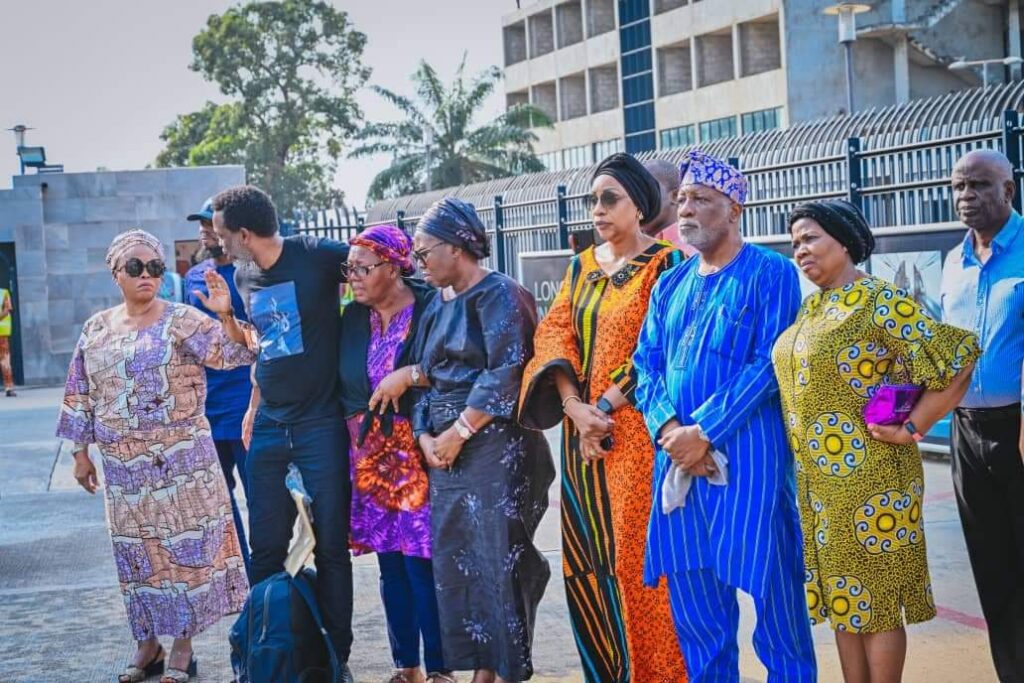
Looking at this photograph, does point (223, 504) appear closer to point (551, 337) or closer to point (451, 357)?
point (451, 357)

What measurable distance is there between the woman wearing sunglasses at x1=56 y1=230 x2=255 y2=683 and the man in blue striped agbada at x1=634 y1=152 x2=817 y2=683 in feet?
7.17

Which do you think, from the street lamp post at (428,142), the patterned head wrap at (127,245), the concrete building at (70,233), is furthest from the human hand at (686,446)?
the street lamp post at (428,142)

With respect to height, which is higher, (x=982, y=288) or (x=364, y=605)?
(x=982, y=288)

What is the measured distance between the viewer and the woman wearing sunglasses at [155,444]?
6043 mm

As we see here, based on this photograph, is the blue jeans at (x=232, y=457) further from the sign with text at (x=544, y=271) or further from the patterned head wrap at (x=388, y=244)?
the sign with text at (x=544, y=271)

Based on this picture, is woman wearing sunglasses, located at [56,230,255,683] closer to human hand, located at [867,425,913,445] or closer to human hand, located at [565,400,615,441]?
human hand, located at [565,400,615,441]

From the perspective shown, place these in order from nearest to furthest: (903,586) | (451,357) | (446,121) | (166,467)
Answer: (903,586), (451,357), (166,467), (446,121)

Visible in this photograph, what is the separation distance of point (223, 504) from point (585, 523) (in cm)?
187

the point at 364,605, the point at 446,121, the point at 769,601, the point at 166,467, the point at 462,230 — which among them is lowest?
the point at 364,605

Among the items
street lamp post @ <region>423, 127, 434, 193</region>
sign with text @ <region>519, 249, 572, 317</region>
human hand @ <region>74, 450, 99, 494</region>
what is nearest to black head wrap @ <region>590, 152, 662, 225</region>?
human hand @ <region>74, 450, 99, 494</region>

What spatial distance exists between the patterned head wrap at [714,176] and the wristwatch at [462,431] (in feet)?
4.13

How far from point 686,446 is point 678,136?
51951mm

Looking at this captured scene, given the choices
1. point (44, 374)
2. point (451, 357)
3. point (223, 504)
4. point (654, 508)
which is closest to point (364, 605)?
point (223, 504)

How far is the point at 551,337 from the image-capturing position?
521cm
